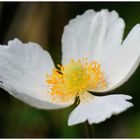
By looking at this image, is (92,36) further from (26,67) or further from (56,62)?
(56,62)

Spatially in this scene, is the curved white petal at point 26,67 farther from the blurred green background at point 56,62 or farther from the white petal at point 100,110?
the blurred green background at point 56,62

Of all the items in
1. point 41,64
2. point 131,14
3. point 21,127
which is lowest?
point 21,127

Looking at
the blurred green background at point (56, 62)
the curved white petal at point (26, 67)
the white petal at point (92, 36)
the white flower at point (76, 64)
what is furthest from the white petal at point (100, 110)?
the blurred green background at point (56, 62)

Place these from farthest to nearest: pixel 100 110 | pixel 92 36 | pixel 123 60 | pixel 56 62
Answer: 1. pixel 56 62
2. pixel 92 36
3. pixel 123 60
4. pixel 100 110

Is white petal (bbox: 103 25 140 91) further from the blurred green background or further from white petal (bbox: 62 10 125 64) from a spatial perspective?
the blurred green background

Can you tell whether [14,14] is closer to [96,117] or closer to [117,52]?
[117,52]

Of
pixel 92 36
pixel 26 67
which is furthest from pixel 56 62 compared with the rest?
pixel 26 67

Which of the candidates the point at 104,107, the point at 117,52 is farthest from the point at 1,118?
the point at 104,107

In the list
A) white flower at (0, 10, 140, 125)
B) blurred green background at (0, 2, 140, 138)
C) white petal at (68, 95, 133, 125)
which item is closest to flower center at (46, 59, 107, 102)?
white flower at (0, 10, 140, 125)
